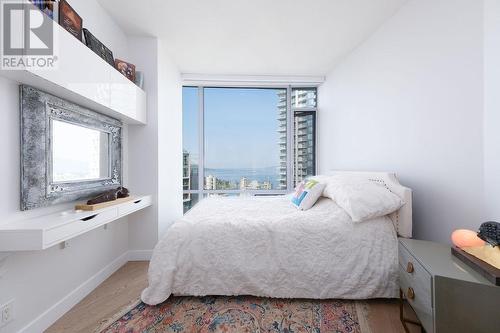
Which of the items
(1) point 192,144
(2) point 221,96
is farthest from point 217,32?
(1) point 192,144

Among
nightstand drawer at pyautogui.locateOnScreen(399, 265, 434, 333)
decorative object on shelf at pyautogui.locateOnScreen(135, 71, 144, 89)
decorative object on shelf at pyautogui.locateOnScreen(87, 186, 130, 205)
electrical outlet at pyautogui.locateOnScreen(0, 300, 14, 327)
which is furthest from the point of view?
decorative object on shelf at pyautogui.locateOnScreen(135, 71, 144, 89)

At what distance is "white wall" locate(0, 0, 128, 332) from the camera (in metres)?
1.18

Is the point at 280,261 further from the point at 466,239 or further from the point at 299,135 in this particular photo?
the point at 299,135

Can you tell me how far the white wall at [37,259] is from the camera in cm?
118

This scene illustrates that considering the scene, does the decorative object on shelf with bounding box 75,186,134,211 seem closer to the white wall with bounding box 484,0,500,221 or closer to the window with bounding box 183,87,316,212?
the window with bounding box 183,87,316,212

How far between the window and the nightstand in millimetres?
2713

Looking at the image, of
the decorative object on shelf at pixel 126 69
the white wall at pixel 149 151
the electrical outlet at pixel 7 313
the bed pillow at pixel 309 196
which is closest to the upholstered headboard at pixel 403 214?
the bed pillow at pixel 309 196

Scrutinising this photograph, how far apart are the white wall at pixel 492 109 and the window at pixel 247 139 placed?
97.1 inches

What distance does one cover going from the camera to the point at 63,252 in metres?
1.56

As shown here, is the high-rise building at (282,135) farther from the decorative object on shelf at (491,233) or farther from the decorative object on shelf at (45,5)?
the decorative object on shelf at (45,5)

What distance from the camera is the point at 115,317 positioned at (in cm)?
148

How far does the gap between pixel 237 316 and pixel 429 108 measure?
2199mm

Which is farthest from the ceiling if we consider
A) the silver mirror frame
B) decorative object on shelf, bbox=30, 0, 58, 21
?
the silver mirror frame

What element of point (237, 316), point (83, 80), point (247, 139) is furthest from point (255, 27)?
point (237, 316)
